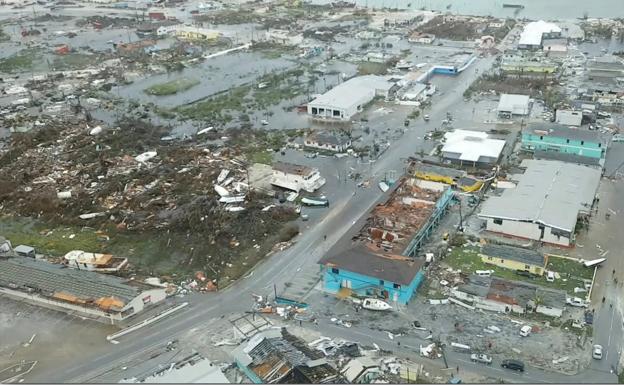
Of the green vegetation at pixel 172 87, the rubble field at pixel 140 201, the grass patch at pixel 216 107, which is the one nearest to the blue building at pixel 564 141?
the rubble field at pixel 140 201

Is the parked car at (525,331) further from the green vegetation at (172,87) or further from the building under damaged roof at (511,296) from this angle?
the green vegetation at (172,87)

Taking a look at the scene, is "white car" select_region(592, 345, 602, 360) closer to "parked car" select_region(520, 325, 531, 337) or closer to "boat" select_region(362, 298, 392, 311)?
"parked car" select_region(520, 325, 531, 337)

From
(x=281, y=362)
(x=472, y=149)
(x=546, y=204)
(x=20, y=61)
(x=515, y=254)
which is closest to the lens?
(x=281, y=362)

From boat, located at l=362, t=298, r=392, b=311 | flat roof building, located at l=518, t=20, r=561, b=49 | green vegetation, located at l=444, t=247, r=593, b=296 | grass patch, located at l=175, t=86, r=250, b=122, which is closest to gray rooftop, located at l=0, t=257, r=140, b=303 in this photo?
boat, located at l=362, t=298, r=392, b=311

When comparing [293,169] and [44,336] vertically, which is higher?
[293,169]

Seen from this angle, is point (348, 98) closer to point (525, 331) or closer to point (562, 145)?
point (562, 145)

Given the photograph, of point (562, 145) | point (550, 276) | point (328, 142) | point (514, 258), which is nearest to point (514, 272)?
point (514, 258)

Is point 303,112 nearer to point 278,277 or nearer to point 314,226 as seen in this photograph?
point 314,226

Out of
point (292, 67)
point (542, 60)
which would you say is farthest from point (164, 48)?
point (542, 60)
